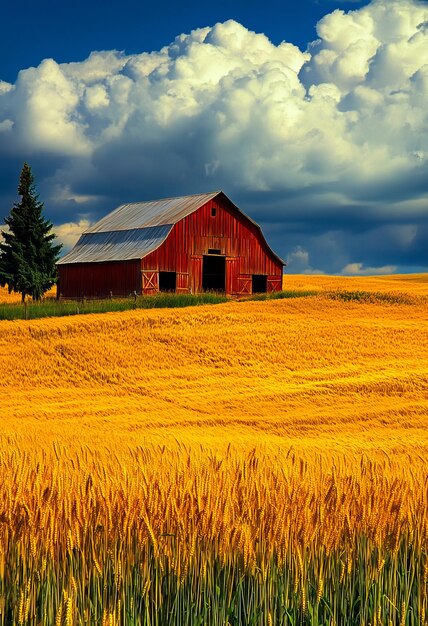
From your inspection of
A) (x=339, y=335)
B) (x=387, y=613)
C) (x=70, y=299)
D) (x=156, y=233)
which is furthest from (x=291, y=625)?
(x=70, y=299)

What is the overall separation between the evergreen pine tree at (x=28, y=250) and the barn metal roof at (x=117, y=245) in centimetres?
237

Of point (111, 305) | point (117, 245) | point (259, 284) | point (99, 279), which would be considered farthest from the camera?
point (259, 284)

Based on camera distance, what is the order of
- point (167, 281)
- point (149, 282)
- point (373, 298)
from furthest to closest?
point (167, 281)
point (149, 282)
point (373, 298)

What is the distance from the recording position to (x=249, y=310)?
130 ft

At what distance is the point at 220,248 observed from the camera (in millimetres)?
52312

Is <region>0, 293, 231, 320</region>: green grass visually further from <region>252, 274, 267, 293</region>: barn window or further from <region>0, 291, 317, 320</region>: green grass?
<region>252, 274, 267, 293</region>: barn window

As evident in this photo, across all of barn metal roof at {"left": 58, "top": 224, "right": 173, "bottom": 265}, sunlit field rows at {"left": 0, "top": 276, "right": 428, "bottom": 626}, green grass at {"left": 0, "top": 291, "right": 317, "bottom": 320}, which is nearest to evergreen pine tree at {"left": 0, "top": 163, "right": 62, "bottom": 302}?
barn metal roof at {"left": 58, "top": 224, "right": 173, "bottom": 265}

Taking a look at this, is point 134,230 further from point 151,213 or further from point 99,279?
point 99,279

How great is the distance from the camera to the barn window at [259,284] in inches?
2157

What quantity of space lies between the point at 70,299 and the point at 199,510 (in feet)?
162

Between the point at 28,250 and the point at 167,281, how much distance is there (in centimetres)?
1229

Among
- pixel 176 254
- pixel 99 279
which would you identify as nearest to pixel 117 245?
pixel 99 279

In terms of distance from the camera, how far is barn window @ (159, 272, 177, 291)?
50688 millimetres

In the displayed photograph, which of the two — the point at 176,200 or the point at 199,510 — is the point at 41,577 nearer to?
the point at 199,510
